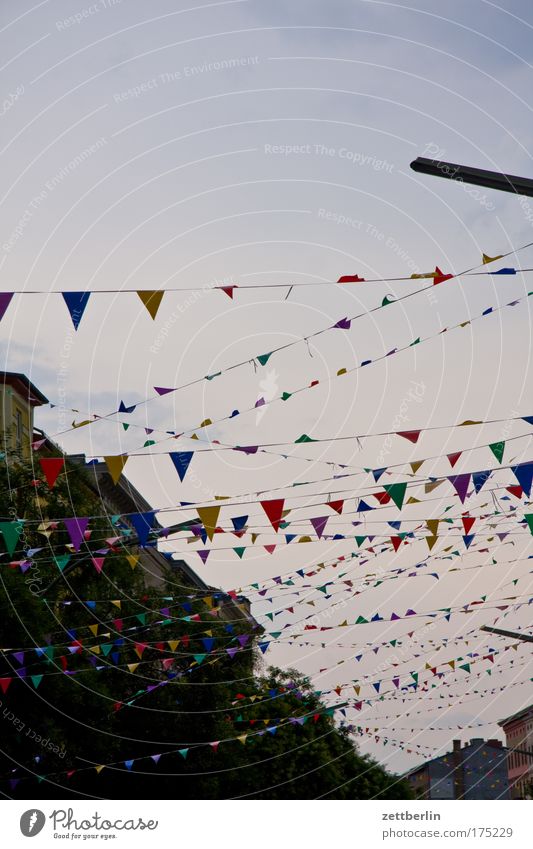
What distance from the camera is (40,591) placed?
87.6 ft

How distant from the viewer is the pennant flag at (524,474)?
11.9 metres

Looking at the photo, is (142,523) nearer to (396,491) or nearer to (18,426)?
(396,491)

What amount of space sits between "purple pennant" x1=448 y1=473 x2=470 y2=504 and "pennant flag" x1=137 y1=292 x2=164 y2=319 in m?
3.86

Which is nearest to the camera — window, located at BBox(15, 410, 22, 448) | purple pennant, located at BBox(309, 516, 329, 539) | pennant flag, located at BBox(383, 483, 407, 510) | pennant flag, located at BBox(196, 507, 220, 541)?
pennant flag, located at BBox(383, 483, 407, 510)

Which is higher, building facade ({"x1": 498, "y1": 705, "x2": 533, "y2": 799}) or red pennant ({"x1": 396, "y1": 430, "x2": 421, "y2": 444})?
building facade ({"x1": 498, "y1": 705, "x2": 533, "y2": 799})

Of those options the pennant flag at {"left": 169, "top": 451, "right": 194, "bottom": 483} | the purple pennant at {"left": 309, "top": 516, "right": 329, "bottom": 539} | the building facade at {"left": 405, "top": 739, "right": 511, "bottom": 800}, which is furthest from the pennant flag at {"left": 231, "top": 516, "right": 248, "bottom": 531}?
the building facade at {"left": 405, "top": 739, "right": 511, "bottom": 800}

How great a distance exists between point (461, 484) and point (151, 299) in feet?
13.2

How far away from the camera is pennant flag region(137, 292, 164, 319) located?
36.3ft

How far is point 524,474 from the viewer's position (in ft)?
39.4

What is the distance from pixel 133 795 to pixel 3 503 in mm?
11035

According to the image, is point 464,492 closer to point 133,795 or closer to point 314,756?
point 133,795

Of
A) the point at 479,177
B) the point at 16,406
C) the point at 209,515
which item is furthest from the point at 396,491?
the point at 16,406

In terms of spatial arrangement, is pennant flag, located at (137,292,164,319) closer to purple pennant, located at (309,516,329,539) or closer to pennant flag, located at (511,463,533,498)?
pennant flag, located at (511,463,533,498)
